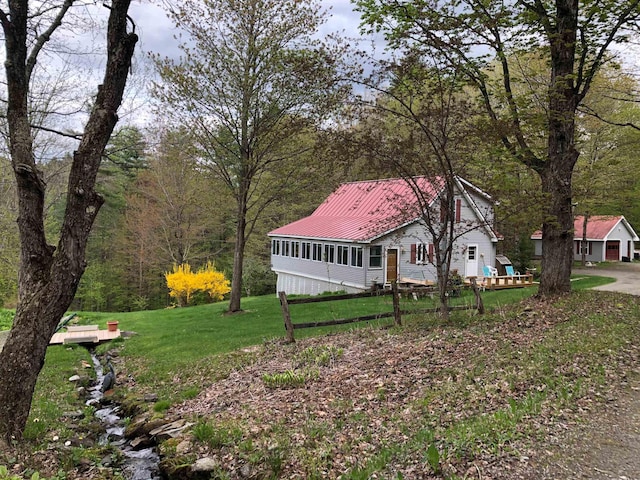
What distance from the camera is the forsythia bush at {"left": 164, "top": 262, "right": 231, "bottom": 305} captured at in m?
25.5

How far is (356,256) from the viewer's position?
73.2ft

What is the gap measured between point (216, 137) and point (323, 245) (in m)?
9.91


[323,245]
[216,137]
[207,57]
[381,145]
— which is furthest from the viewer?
[323,245]

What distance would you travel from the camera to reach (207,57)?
595 inches

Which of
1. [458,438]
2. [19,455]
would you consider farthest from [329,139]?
[19,455]

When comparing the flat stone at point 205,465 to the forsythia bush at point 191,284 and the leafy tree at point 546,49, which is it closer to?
the leafy tree at point 546,49

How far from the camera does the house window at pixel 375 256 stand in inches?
862

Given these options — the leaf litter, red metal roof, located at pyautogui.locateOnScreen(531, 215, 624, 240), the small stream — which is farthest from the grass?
red metal roof, located at pyautogui.locateOnScreen(531, 215, 624, 240)

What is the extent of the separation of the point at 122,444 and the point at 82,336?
27.6 ft

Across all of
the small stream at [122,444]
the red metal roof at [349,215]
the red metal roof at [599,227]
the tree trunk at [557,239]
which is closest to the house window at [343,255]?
the red metal roof at [349,215]

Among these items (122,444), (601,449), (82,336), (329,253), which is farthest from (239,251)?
(601,449)

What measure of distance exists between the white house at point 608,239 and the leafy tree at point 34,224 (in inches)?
1302

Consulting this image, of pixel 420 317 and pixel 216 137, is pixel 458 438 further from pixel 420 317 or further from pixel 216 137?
pixel 216 137

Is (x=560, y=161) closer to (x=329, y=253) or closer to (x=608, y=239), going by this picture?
(x=329, y=253)
